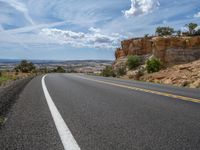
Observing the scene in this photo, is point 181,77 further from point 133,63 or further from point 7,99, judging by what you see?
point 133,63

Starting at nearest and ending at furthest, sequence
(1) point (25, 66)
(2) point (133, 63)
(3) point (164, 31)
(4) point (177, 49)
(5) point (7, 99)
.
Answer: (5) point (7, 99) < (4) point (177, 49) < (2) point (133, 63) < (3) point (164, 31) < (1) point (25, 66)

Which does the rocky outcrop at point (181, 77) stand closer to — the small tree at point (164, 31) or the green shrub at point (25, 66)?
the small tree at point (164, 31)

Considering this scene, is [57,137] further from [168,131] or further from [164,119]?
[164,119]

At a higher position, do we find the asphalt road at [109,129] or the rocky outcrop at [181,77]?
the asphalt road at [109,129]

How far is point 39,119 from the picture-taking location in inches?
245

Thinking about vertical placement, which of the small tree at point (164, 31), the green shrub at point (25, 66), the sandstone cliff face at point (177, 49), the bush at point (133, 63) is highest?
the small tree at point (164, 31)

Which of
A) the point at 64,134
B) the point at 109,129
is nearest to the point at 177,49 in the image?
the point at 109,129

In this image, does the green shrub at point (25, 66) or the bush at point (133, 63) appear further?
the green shrub at point (25, 66)

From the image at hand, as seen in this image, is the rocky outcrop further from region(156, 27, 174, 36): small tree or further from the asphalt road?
region(156, 27, 174, 36): small tree

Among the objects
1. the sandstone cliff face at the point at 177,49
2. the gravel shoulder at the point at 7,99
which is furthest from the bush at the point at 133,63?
the gravel shoulder at the point at 7,99

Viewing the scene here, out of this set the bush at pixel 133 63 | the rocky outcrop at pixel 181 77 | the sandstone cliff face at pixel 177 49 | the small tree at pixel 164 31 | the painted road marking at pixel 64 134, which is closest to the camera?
the painted road marking at pixel 64 134

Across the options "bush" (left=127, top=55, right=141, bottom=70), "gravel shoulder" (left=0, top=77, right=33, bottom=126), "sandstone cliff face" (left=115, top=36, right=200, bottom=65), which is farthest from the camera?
"bush" (left=127, top=55, right=141, bottom=70)

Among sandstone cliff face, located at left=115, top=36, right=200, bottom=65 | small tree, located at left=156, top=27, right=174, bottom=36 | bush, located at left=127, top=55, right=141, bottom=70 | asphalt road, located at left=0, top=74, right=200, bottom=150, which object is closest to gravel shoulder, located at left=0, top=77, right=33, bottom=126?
asphalt road, located at left=0, top=74, right=200, bottom=150

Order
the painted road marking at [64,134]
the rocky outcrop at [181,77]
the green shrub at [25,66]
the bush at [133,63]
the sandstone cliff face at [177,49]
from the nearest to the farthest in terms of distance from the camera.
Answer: the painted road marking at [64,134]
the rocky outcrop at [181,77]
the sandstone cliff face at [177,49]
the bush at [133,63]
the green shrub at [25,66]
